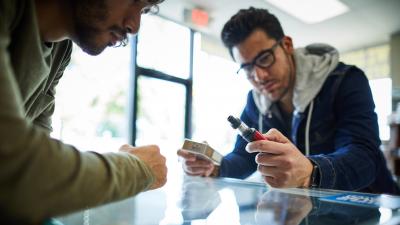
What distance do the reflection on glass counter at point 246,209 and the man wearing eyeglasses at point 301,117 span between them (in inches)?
2.7

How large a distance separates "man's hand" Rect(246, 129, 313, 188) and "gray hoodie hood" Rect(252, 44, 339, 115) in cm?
45

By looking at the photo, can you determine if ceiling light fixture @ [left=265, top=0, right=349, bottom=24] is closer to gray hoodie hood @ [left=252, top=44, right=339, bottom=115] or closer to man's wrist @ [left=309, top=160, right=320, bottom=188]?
gray hoodie hood @ [left=252, top=44, right=339, bottom=115]

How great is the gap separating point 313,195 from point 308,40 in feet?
11.5

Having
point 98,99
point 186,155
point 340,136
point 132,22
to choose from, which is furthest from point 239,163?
point 98,99

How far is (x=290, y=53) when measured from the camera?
4.37ft

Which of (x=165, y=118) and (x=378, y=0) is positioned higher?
(x=378, y=0)

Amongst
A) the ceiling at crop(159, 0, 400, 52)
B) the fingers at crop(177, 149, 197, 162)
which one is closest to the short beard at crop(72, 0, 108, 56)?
the fingers at crop(177, 149, 197, 162)

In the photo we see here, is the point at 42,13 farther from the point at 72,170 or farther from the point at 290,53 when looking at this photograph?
the point at 290,53

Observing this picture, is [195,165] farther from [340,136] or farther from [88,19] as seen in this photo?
[88,19]

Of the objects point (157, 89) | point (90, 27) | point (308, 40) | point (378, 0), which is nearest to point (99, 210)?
point (90, 27)

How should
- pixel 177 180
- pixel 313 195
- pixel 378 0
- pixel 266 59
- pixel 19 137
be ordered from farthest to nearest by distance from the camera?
pixel 378 0 → pixel 266 59 → pixel 177 180 → pixel 313 195 → pixel 19 137

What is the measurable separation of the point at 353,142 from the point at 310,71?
0.37m

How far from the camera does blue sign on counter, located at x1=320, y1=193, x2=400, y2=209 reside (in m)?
0.67

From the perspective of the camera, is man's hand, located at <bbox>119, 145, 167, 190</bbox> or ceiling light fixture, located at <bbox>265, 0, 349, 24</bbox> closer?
man's hand, located at <bbox>119, 145, 167, 190</bbox>
